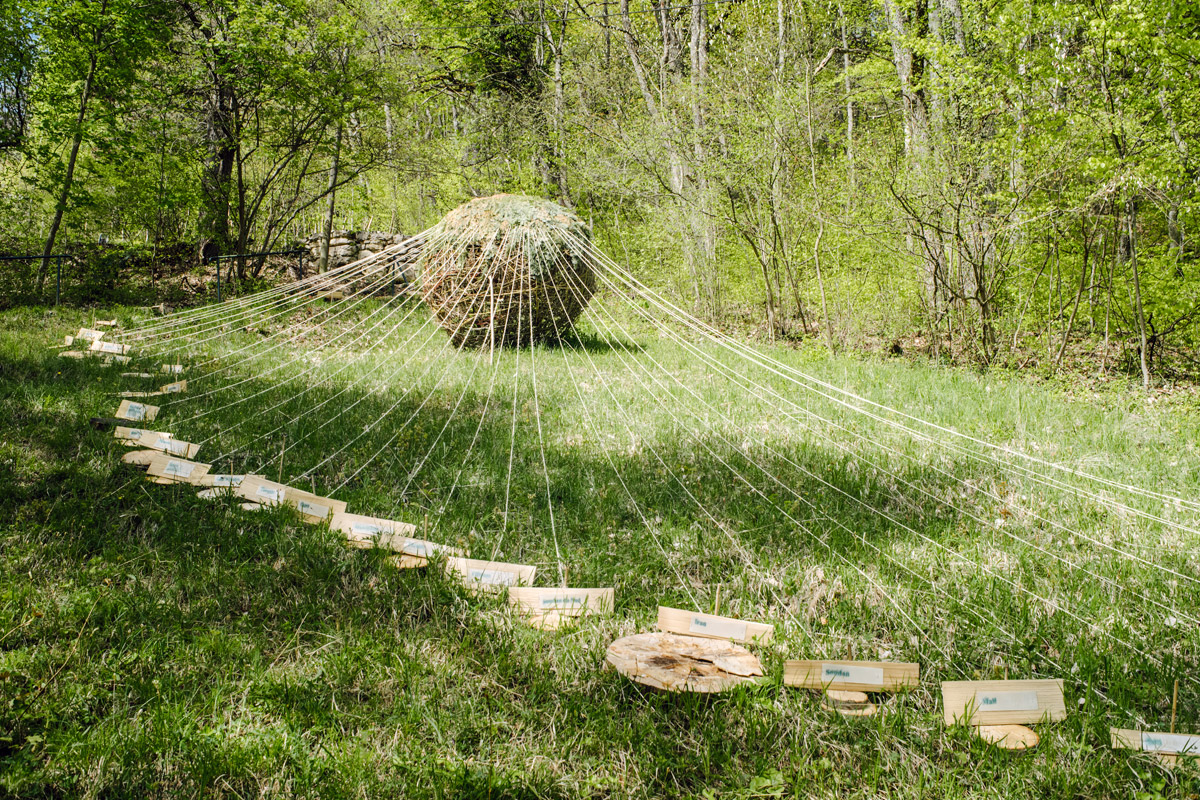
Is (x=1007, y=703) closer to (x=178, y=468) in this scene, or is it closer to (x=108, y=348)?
(x=178, y=468)

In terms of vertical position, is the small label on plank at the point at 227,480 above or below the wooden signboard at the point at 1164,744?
above

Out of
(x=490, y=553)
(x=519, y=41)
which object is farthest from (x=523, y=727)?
(x=519, y=41)

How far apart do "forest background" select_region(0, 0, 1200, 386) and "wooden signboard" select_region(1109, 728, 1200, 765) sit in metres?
5.27

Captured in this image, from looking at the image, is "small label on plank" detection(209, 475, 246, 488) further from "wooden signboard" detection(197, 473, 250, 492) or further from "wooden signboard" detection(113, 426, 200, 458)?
"wooden signboard" detection(113, 426, 200, 458)

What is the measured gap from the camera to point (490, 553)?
9.15 feet

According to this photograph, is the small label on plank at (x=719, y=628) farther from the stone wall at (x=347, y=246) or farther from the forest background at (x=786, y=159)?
the stone wall at (x=347, y=246)

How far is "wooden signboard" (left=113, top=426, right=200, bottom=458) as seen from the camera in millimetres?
3594

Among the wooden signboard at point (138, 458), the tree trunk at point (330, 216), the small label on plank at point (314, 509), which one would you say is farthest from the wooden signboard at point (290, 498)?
the tree trunk at point (330, 216)

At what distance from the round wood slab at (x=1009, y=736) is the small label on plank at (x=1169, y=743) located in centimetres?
24

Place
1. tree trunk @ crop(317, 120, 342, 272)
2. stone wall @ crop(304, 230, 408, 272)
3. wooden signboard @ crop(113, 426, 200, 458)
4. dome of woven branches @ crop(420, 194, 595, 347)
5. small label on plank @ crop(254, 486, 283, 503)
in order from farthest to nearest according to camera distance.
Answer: stone wall @ crop(304, 230, 408, 272), tree trunk @ crop(317, 120, 342, 272), dome of woven branches @ crop(420, 194, 595, 347), wooden signboard @ crop(113, 426, 200, 458), small label on plank @ crop(254, 486, 283, 503)

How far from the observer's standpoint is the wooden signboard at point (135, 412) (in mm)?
4039

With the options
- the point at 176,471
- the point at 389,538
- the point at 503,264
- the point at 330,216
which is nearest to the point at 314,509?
the point at 389,538

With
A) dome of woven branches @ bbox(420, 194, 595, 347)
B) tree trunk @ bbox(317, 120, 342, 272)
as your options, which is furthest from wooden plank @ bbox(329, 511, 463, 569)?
tree trunk @ bbox(317, 120, 342, 272)

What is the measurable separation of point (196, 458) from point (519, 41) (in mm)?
16164
